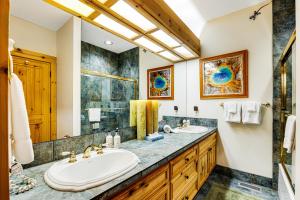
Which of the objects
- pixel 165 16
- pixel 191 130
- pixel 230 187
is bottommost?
pixel 230 187

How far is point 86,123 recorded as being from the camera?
1.24 metres

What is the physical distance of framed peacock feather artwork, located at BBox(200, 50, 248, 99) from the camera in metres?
2.09

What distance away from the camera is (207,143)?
1.98 metres

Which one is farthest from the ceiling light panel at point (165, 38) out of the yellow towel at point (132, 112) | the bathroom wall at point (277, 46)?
the bathroom wall at point (277, 46)

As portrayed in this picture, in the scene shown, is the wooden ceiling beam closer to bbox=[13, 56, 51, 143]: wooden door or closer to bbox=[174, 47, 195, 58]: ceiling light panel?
bbox=[174, 47, 195, 58]: ceiling light panel

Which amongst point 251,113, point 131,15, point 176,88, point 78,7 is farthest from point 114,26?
point 251,113

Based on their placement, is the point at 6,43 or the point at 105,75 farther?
the point at 105,75

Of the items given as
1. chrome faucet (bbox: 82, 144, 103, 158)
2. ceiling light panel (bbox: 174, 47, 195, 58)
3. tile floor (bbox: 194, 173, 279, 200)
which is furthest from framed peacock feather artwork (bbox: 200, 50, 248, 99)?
chrome faucet (bbox: 82, 144, 103, 158)

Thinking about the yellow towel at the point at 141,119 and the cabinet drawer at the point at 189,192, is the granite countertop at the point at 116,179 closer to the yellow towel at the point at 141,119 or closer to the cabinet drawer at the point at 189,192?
the yellow towel at the point at 141,119

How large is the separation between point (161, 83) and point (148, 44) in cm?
70

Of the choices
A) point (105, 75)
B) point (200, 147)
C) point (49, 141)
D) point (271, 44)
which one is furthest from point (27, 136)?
point (271, 44)

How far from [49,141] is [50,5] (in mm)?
968

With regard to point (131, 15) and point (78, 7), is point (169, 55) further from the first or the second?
point (78, 7)

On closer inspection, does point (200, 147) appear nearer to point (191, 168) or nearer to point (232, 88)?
point (191, 168)
